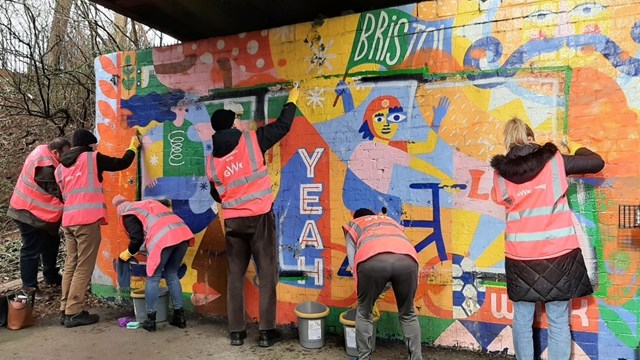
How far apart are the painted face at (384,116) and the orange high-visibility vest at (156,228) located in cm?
219

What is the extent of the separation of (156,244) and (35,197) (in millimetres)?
1976

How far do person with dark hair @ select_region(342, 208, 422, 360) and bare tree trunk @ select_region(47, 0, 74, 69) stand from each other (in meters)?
7.02

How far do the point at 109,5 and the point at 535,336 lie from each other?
189 inches

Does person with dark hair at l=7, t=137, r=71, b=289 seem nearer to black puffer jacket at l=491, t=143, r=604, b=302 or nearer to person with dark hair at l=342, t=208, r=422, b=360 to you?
person with dark hair at l=342, t=208, r=422, b=360

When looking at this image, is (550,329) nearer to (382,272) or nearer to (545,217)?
(545,217)

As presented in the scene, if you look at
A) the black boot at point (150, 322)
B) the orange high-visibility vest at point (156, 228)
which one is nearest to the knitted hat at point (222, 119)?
the orange high-visibility vest at point (156, 228)

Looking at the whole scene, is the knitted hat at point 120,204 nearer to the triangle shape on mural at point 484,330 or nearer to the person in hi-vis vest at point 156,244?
the person in hi-vis vest at point 156,244

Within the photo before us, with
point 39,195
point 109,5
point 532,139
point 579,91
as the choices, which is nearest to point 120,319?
point 39,195

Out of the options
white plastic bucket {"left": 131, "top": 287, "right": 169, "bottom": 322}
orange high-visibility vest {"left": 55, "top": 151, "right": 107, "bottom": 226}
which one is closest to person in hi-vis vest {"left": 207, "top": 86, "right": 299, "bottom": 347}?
white plastic bucket {"left": 131, "top": 287, "right": 169, "bottom": 322}

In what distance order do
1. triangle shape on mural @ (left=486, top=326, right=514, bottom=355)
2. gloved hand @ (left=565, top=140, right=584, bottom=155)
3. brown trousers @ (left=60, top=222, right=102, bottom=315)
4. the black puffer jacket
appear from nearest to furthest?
1. the black puffer jacket
2. gloved hand @ (left=565, top=140, right=584, bottom=155)
3. triangle shape on mural @ (left=486, top=326, right=514, bottom=355)
4. brown trousers @ (left=60, top=222, right=102, bottom=315)

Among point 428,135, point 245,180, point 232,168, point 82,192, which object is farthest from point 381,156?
point 82,192

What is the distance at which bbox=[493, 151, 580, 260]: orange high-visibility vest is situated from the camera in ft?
10.3

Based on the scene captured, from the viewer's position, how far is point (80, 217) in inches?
197

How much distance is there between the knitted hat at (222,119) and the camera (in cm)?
439
